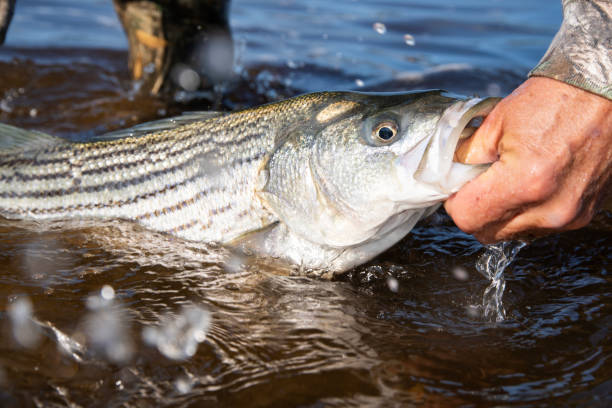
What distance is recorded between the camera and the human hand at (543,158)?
2.30m

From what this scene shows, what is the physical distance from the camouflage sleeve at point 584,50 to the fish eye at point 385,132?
2.12 feet

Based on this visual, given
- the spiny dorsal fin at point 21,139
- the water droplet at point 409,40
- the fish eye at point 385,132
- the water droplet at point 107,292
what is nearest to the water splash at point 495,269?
the fish eye at point 385,132

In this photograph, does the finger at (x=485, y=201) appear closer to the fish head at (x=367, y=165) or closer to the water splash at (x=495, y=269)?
the fish head at (x=367, y=165)

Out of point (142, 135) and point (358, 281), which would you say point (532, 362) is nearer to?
point (358, 281)

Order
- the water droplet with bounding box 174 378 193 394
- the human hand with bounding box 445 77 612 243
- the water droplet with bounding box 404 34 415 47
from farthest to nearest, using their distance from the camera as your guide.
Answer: the water droplet with bounding box 404 34 415 47
the human hand with bounding box 445 77 612 243
the water droplet with bounding box 174 378 193 394

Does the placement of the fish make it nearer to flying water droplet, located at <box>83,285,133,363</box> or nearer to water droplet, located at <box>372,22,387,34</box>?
flying water droplet, located at <box>83,285,133,363</box>

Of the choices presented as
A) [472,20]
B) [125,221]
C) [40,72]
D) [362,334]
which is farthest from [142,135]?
[472,20]

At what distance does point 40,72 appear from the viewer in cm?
682

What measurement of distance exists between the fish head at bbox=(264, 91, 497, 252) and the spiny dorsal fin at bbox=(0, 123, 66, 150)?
58.9 inches

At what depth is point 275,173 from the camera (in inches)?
119

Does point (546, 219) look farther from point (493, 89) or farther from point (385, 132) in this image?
point (493, 89)

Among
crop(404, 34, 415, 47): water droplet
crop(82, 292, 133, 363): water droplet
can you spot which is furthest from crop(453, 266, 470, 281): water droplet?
crop(404, 34, 415, 47): water droplet

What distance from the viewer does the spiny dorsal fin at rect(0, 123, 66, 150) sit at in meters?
3.57

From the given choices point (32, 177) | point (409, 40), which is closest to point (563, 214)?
point (32, 177)
